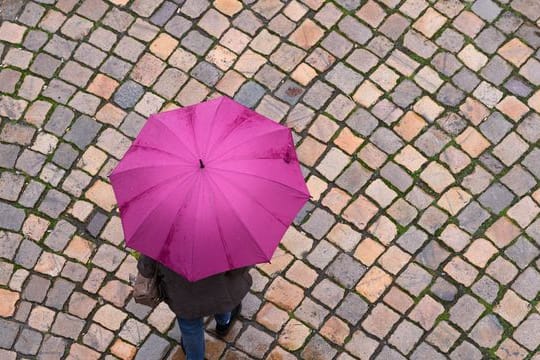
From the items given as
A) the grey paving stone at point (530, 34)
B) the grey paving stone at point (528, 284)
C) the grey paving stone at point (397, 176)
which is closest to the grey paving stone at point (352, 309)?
the grey paving stone at point (397, 176)

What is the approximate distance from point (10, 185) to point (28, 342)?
1269 mm

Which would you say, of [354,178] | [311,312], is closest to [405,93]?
[354,178]

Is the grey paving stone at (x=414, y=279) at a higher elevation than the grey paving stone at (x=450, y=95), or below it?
below

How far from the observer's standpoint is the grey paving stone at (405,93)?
6414mm

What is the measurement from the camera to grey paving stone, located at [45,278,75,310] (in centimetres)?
573

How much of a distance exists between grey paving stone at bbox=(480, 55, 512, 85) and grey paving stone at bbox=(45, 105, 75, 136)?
341 centimetres

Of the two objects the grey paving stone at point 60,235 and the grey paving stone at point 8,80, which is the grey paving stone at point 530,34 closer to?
the grey paving stone at point 60,235

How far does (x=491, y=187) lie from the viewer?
6.07m

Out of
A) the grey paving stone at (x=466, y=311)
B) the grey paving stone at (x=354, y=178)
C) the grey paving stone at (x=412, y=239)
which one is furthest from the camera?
the grey paving stone at (x=354, y=178)

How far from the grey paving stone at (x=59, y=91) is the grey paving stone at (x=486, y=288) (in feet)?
11.7

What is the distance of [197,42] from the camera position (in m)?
6.70

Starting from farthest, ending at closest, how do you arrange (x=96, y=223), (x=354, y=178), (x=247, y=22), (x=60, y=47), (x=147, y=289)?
(x=247, y=22) → (x=60, y=47) → (x=354, y=178) → (x=96, y=223) → (x=147, y=289)

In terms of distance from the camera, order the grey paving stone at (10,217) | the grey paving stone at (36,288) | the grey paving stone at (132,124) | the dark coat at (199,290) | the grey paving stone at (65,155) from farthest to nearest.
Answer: the grey paving stone at (132,124)
the grey paving stone at (65,155)
the grey paving stone at (10,217)
the grey paving stone at (36,288)
the dark coat at (199,290)

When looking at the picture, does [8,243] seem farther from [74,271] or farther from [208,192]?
[208,192]
